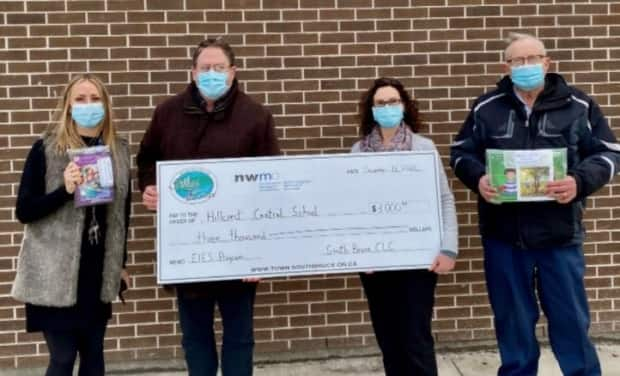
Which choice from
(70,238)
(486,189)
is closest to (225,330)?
(70,238)

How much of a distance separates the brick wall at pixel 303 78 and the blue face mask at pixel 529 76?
125 cm

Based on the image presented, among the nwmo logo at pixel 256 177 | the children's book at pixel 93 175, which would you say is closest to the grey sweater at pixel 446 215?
the nwmo logo at pixel 256 177

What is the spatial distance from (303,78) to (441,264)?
178 cm

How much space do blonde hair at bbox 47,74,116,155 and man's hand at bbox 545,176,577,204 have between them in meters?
2.11

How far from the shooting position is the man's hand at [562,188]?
3.40 meters

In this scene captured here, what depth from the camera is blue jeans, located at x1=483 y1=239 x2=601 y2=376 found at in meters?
3.61

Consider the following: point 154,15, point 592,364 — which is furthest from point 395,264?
point 154,15

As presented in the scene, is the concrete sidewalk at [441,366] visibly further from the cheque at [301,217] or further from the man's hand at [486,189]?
the man's hand at [486,189]

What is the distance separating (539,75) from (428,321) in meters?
1.36

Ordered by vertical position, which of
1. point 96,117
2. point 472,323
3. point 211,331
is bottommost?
point 472,323

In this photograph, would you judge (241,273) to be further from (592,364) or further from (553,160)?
(592,364)

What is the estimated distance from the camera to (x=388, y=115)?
3.53 m

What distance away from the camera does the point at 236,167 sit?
3.38 metres

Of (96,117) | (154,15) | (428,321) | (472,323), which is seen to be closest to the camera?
(96,117)
